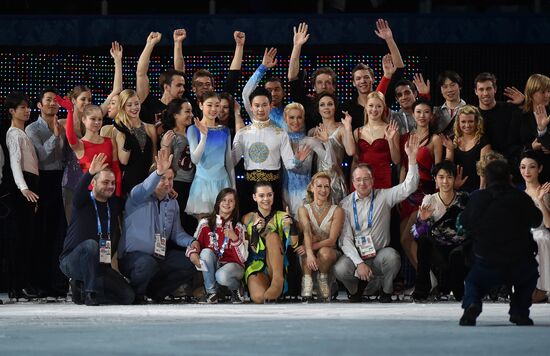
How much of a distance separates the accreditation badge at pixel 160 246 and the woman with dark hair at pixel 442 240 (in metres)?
1.90

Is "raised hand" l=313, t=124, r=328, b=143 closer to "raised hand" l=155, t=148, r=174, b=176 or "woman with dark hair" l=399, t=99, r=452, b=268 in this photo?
"woman with dark hair" l=399, t=99, r=452, b=268

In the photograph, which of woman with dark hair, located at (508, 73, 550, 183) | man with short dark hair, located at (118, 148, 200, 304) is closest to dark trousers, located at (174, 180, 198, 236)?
man with short dark hair, located at (118, 148, 200, 304)

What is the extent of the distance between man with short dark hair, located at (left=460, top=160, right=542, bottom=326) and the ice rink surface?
0.23 m

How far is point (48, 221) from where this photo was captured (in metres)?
9.55

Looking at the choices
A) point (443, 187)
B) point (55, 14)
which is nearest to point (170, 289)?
point (443, 187)

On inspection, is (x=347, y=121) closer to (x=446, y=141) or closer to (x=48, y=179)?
(x=446, y=141)

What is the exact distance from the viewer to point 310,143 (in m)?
9.48

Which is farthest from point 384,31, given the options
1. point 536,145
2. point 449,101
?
point 536,145

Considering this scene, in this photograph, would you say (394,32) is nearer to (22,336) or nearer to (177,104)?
(177,104)

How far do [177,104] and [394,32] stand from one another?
8.21 ft

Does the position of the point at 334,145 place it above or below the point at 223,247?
above

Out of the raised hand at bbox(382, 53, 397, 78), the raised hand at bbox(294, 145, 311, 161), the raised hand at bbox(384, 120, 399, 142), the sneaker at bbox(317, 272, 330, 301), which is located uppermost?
the raised hand at bbox(382, 53, 397, 78)

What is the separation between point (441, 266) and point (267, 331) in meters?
3.22

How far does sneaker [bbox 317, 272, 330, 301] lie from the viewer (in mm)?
9125
